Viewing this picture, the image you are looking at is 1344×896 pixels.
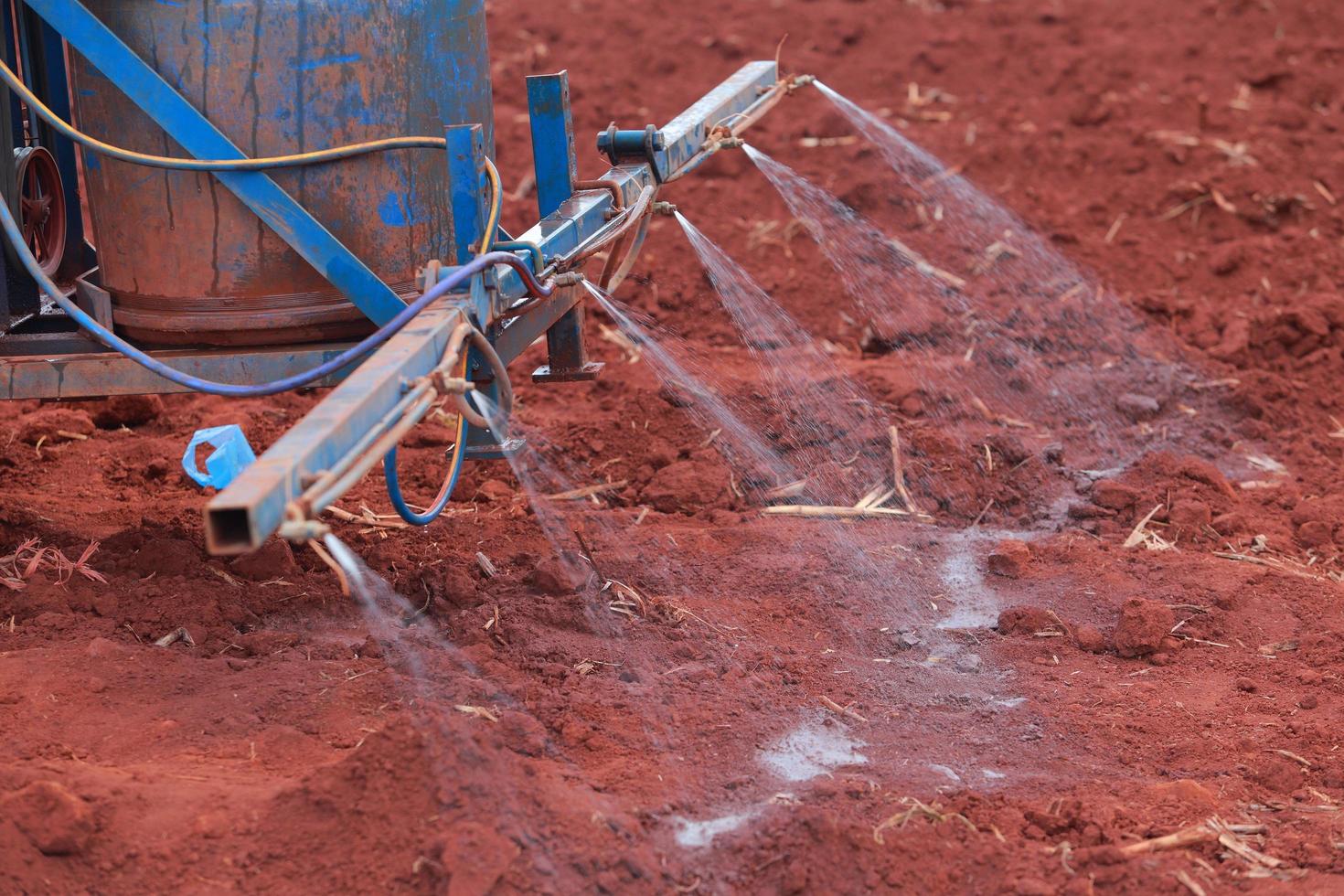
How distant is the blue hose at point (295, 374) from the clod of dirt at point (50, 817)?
941 mm

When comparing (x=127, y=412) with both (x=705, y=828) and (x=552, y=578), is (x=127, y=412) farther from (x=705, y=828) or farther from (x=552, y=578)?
(x=705, y=828)

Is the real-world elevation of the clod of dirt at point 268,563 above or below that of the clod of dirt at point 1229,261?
below

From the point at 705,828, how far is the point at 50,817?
1.31 m

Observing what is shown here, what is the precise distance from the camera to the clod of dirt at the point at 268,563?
4219 mm

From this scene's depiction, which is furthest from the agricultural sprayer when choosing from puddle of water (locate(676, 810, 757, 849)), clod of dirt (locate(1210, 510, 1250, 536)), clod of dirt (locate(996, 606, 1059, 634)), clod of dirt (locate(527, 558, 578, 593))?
clod of dirt (locate(1210, 510, 1250, 536))

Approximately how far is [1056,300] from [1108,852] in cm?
419

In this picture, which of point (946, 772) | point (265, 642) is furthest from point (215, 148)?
point (946, 772)

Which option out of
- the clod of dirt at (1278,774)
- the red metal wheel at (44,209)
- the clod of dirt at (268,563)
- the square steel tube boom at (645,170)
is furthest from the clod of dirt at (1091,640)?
the red metal wheel at (44,209)

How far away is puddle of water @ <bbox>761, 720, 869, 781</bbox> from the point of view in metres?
3.38

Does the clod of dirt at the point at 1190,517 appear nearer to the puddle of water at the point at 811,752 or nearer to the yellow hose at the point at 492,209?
the puddle of water at the point at 811,752

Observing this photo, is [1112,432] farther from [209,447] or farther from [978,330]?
[209,447]

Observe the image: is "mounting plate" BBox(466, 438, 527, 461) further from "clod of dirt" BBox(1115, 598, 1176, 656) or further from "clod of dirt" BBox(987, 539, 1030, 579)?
"clod of dirt" BBox(1115, 598, 1176, 656)

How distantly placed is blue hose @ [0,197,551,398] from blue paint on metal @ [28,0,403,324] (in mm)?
157

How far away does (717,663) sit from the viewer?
3.82 m
